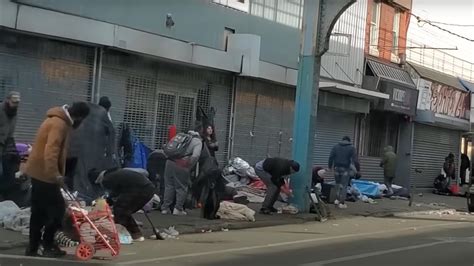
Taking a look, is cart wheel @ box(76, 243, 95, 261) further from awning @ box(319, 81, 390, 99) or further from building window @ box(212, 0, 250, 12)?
awning @ box(319, 81, 390, 99)

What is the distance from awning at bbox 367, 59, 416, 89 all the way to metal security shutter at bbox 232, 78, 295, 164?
4.31m

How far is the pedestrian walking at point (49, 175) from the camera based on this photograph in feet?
27.1

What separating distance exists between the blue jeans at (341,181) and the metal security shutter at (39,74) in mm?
6479

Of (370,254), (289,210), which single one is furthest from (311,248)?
(289,210)

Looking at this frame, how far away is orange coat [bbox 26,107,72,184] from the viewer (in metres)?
8.22

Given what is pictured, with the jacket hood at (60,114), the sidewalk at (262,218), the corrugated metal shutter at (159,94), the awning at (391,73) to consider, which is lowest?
the sidewalk at (262,218)

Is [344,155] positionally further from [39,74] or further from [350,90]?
[39,74]

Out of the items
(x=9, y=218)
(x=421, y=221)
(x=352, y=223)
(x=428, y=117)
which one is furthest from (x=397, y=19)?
(x=9, y=218)

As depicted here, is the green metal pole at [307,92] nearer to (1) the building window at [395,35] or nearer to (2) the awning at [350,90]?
(2) the awning at [350,90]

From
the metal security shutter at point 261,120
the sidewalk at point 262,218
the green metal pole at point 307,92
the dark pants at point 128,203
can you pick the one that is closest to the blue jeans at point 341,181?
the sidewalk at point 262,218

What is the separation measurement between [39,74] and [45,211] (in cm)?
576

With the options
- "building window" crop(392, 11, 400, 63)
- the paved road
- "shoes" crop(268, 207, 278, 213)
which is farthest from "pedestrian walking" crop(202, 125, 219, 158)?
"building window" crop(392, 11, 400, 63)

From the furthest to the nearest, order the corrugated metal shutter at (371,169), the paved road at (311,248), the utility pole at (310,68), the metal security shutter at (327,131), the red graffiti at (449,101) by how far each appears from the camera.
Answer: the red graffiti at (449,101) < the corrugated metal shutter at (371,169) < the metal security shutter at (327,131) < the utility pole at (310,68) < the paved road at (311,248)

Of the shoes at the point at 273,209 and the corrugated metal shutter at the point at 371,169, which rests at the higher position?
the corrugated metal shutter at the point at 371,169
